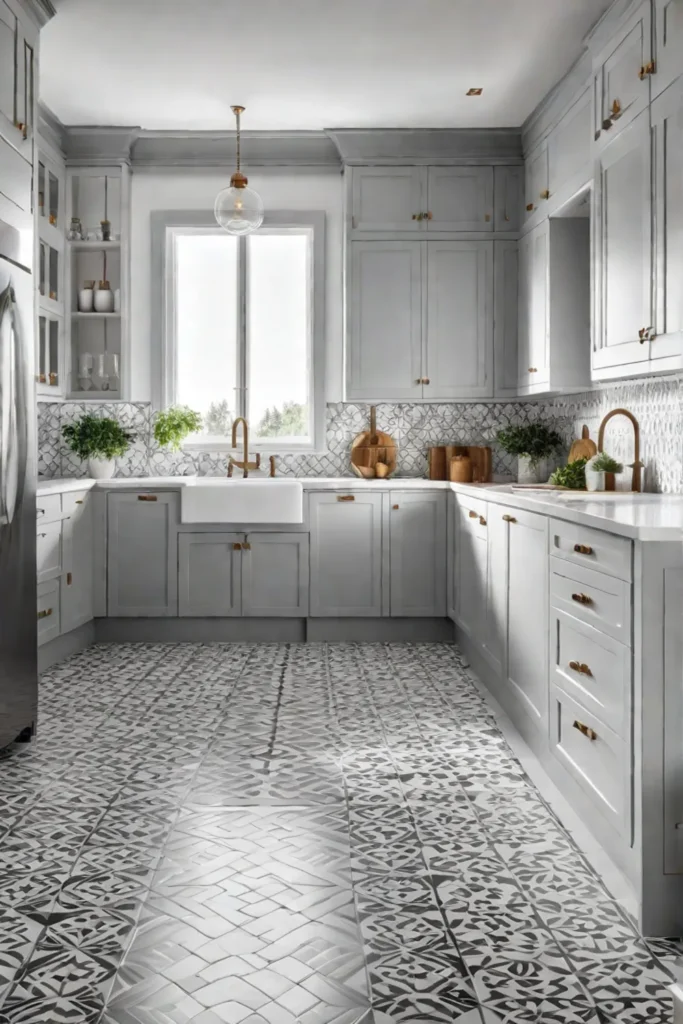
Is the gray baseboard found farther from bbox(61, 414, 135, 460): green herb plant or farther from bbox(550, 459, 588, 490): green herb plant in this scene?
bbox(550, 459, 588, 490): green herb plant

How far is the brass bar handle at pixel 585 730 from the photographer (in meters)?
2.49

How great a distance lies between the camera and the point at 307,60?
439 centimetres

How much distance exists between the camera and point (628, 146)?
3.42m

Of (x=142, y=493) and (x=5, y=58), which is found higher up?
(x=5, y=58)

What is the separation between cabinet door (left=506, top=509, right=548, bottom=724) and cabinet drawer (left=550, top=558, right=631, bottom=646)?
0.18m

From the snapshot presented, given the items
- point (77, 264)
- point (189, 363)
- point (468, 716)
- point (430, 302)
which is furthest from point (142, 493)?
point (468, 716)

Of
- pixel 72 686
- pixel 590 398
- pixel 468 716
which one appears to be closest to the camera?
pixel 468 716

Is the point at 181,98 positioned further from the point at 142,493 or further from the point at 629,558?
the point at 629,558

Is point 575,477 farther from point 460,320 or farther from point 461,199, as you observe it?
point 461,199

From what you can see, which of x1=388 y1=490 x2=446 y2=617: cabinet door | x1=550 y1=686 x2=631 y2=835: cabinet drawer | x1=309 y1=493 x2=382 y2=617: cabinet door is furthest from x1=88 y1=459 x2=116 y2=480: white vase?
x1=550 y1=686 x2=631 y2=835: cabinet drawer

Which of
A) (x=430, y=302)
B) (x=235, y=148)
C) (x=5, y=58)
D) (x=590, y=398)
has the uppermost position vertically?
(x=235, y=148)

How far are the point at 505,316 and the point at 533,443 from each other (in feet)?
2.85

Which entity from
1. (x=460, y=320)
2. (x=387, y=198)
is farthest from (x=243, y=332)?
(x=460, y=320)

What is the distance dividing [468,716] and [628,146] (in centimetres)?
232
